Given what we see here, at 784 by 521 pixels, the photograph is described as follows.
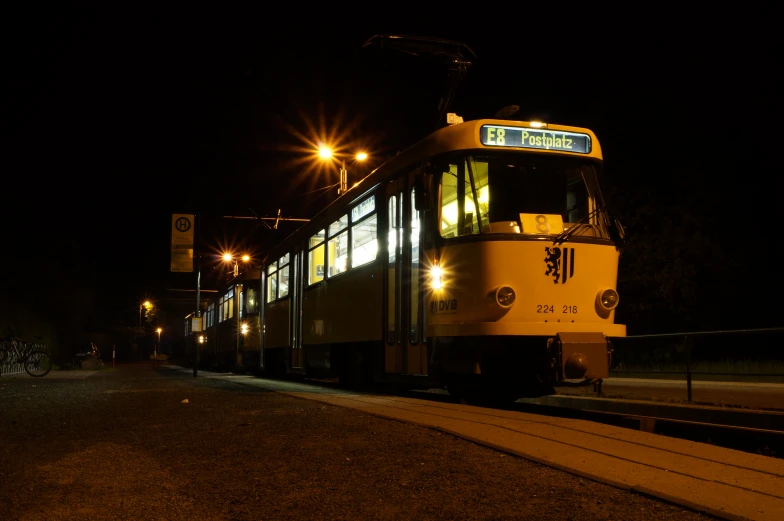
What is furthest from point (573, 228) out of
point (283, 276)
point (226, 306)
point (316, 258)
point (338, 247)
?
point (226, 306)

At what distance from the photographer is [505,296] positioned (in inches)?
379

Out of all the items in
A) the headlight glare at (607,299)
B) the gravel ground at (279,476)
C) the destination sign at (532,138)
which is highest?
the destination sign at (532,138)

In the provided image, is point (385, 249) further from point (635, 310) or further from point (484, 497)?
point (635, 310)

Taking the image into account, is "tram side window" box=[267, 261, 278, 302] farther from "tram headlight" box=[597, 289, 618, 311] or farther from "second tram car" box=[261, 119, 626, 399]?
"tram headlight" box=[597, 289, 618, 311]

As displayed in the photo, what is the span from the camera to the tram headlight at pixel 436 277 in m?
10.3

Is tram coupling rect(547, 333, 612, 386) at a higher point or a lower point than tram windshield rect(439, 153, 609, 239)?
lower

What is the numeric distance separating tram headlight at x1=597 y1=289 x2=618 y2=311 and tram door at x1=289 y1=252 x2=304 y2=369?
29.2ft

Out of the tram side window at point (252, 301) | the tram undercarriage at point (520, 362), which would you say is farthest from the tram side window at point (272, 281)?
the tram undercarriage at point (520, 362)

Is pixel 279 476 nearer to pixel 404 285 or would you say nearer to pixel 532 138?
pixel 404 285

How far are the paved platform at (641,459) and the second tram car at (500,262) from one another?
3.48 ft

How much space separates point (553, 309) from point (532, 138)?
2.26m

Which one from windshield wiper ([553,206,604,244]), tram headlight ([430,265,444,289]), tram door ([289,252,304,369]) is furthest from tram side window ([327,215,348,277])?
windshield wiper ([553,206,604,244])

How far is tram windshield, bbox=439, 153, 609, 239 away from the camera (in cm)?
995

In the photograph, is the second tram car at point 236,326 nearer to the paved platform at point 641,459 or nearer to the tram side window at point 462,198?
the tram side window at point 462,198
